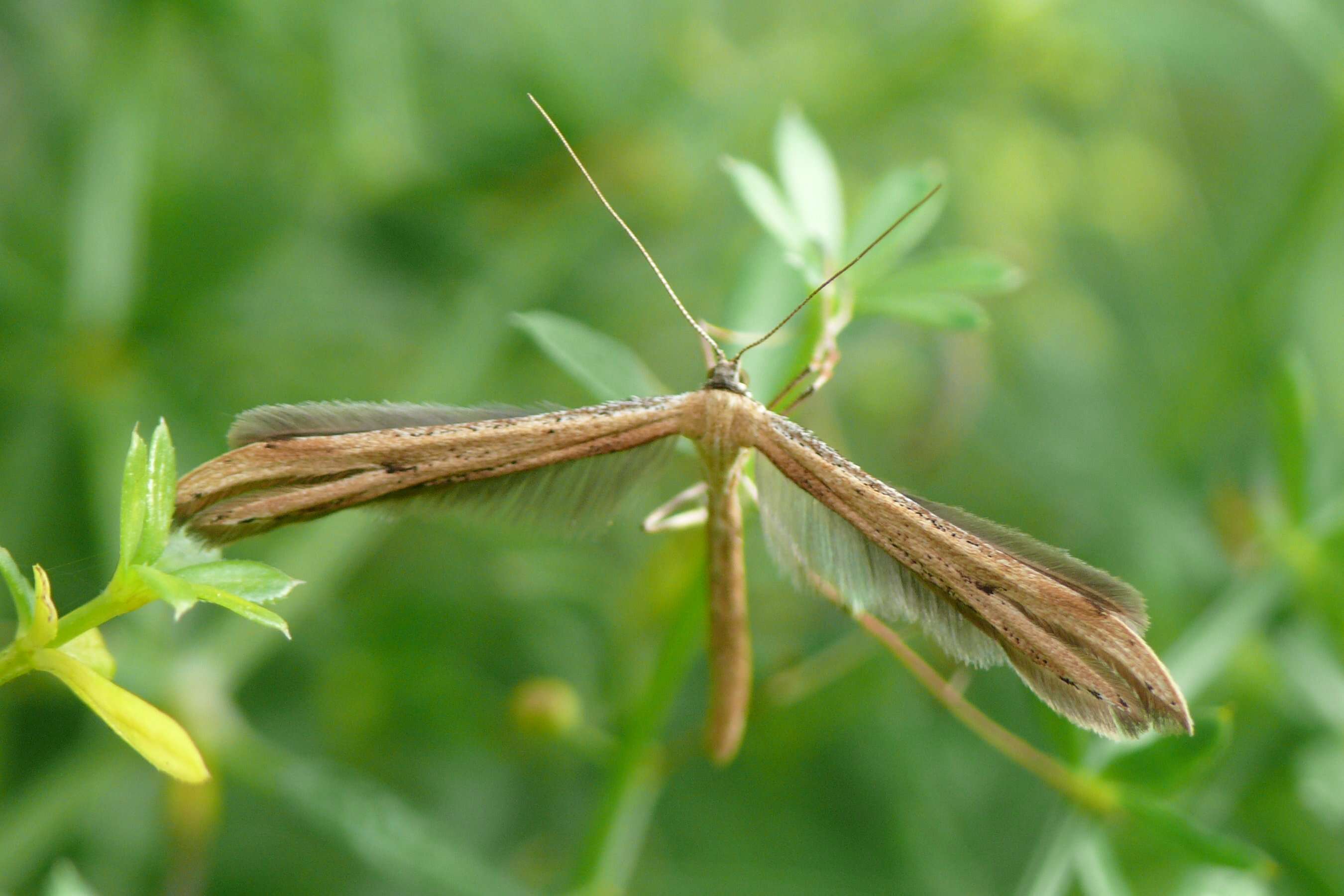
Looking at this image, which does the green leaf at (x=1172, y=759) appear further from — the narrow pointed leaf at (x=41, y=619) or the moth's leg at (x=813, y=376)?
the narrow pointed leaf at (x=41, y=619)

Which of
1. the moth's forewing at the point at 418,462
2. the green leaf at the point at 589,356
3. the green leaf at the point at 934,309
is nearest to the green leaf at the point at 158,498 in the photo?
Answer: the moth's forewing at the point at 418,462

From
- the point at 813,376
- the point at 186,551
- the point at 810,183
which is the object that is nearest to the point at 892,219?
the point at 810,183

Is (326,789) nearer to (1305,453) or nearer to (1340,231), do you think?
(1305,453)

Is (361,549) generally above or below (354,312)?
below

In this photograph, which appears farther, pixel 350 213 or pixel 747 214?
pixel 747 214

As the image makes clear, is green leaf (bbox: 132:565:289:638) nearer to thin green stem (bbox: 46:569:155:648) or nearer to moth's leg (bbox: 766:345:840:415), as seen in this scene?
thin green stem (bbox: 46:569:155:648)

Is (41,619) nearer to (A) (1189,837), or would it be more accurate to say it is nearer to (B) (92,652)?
(B) (92,652)

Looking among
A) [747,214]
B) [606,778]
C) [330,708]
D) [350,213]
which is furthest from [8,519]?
[747,214]

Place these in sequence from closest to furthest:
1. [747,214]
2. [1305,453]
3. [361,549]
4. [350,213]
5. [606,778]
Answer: [606,778], [1305,453], [361,549], [350,213], [747,214]
